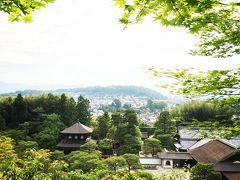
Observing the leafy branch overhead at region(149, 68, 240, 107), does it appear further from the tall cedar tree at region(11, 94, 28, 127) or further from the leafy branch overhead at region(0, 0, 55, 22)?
the tall cedar tree at region(11, 94, 28, 127)

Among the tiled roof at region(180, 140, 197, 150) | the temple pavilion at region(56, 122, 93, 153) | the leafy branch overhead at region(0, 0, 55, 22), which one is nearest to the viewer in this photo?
the leafy branch overhead at region(0, 0, 55, 22)

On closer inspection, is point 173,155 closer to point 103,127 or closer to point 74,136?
point 103,127

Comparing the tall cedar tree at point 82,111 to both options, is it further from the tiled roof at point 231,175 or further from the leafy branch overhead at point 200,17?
the leafy branch overhead at point 200,17

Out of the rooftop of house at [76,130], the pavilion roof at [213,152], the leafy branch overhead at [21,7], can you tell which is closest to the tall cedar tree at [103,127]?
the rooftop of house at [76,130]

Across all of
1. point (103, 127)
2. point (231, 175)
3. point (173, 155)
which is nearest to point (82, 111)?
point (103, 127)

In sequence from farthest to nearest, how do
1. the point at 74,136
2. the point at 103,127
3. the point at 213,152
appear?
1. the point at 103,127
2. the point at 74,136
3. the point at 213,152

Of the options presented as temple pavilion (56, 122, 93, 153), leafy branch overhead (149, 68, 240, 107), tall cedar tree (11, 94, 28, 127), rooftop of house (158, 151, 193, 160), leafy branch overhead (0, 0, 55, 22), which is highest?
leafy branch overhead (0, 0, 55, 22)

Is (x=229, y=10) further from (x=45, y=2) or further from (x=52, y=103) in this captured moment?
(x=52, y=103)

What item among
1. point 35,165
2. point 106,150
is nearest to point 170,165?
point 106,150

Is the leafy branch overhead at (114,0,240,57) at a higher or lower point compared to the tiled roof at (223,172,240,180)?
higher

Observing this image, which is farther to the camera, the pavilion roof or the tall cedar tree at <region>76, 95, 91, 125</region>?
the tall cedar tree at <region>76, 95, 91, 125</region>

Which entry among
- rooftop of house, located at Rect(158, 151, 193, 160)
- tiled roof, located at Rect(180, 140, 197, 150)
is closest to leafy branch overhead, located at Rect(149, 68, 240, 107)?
rooftop of house, located at Rect(158, 151, 193, 160)

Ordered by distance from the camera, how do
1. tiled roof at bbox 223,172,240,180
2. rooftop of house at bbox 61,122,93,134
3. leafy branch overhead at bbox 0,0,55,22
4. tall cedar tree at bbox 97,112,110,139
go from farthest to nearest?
tall cedar tree at bbox 97,112,110,139 → rooftop of house at bbox 61,122,93,134 → tiled roof at bbox 223,172,240,180 → leafy branch overhead at bbox 0,0,55,22

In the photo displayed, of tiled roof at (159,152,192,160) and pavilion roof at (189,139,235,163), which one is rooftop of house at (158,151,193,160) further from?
pavilion roof at (189,139,235,163)
